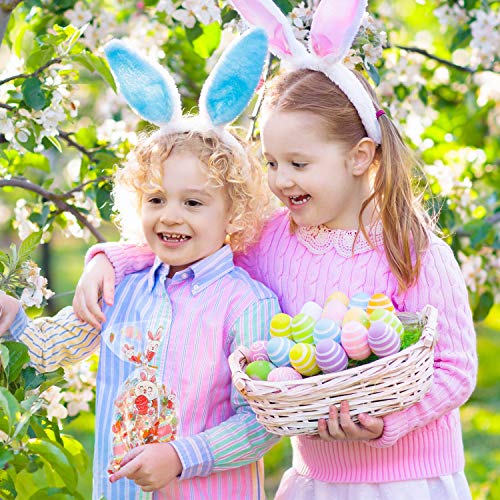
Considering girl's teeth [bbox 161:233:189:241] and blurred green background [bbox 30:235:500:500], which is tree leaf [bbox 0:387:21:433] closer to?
girl's teeth [bbox 161:233:189:241]

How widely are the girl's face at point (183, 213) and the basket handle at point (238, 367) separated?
0.26 metres

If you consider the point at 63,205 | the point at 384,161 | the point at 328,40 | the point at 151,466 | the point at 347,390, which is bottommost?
the point at 151,466

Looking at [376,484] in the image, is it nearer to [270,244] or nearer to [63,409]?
[270,244]

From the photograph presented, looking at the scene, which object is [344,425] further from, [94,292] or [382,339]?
[94,292]

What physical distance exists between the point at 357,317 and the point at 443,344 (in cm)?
27

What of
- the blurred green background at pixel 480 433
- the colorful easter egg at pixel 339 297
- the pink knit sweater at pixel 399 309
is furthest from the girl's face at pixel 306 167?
the blurred green background at pixel 480 433

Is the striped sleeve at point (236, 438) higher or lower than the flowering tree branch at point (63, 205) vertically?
lower

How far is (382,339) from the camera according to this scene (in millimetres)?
1904

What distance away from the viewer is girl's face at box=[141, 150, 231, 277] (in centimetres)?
219

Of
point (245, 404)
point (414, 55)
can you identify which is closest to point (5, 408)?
point (245, 404)

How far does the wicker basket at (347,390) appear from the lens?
1.87 m

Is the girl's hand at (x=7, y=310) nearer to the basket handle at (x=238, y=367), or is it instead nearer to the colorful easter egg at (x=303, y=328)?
the basket handle at (x=238, y=367)

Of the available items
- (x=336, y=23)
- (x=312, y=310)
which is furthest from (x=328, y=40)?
(x=312, y=310)

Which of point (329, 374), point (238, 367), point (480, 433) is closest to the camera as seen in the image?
point (329, 374)
